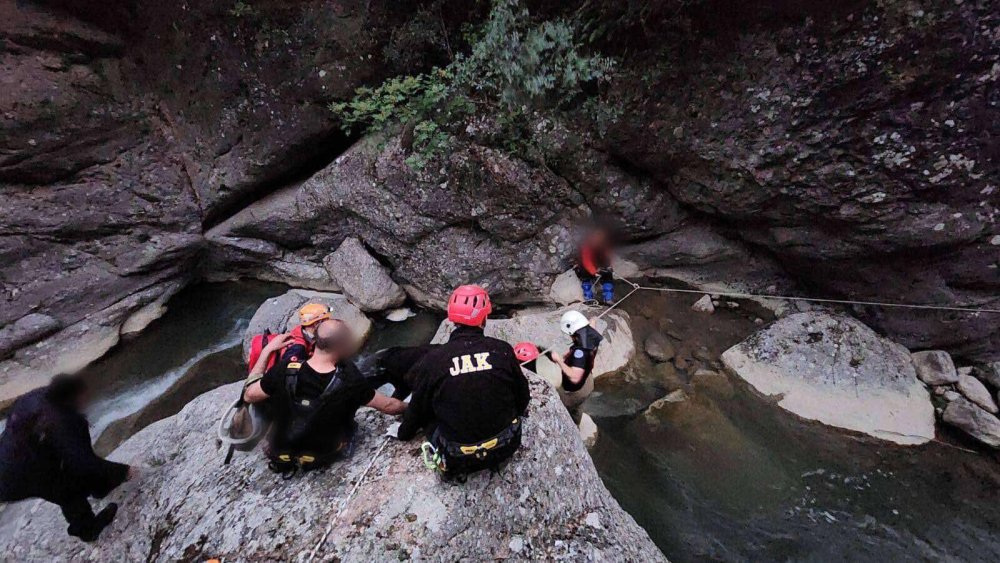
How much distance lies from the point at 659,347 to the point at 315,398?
18.0 feet

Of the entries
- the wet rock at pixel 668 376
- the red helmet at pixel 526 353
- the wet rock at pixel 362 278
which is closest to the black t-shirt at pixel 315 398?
the red helmet at pixel 526 353

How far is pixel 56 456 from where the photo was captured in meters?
3.30

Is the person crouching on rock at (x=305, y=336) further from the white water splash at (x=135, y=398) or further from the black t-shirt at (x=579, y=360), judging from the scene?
the white water splash at (x=135, y=398)

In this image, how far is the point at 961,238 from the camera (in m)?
5.31

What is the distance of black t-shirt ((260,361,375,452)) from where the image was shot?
296 cm

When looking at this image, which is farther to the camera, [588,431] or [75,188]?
[75,188]

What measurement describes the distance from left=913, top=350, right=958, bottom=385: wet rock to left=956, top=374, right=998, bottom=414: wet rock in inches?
3.5

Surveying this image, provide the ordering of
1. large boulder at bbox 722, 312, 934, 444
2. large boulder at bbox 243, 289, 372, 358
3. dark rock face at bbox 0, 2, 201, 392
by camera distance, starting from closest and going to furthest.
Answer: large boulder at bbox 722, 312, 934, 444
dark rock face at bbox 0, 2, 201, 392
large boulder at bbox 243, 289, 372, 358

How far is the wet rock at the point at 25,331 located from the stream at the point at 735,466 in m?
0.99

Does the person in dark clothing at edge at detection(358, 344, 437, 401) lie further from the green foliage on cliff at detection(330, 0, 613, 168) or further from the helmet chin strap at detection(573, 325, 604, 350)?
the green foliage on cliff at detection(330, 0, 613, 168)

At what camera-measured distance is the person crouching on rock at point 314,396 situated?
2945mm

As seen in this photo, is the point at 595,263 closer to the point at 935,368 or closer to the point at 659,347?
the point at 659,347

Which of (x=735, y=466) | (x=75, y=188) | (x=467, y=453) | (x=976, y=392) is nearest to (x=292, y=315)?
(x=75, y=188)

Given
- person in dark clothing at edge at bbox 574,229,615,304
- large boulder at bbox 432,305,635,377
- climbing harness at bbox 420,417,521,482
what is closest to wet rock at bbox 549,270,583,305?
person in dark clothing at edge at bbox 574,229,615,304
